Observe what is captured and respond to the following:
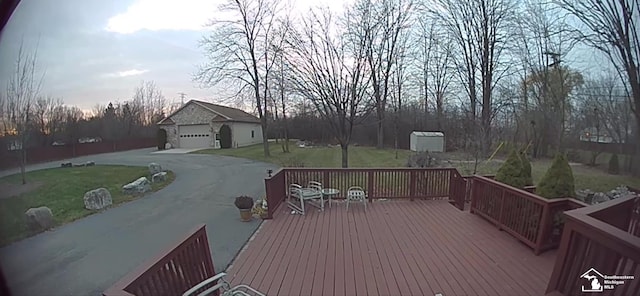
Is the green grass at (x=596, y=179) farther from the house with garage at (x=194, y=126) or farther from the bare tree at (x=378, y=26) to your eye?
the house with garage at (x=194, y=126)

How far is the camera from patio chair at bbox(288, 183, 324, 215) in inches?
217

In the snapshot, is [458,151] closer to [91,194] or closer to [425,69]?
[425,69]

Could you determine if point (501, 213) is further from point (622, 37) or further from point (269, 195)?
point (269, 195)

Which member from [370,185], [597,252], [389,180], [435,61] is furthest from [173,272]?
[435,61]

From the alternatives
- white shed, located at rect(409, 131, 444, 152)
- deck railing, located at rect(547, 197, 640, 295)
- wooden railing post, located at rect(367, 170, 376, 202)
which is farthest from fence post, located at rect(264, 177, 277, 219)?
white shed, located at rect(409, 131, 444, 152)

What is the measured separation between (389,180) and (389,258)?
293 cm

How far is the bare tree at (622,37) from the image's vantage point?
2.46 m

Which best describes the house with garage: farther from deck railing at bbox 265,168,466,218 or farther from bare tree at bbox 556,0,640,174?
bare tree at bbox 556,0,640,174

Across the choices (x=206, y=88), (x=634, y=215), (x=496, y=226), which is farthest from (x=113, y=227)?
(x=206, y=88)

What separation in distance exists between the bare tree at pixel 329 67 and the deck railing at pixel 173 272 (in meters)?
7.08

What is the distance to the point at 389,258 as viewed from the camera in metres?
3.41

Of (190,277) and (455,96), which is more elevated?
(455,96)

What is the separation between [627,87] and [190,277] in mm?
4021

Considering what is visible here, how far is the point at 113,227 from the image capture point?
5.38 m
